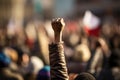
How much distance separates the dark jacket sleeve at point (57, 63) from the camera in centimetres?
666

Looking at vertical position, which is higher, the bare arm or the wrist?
the wrist

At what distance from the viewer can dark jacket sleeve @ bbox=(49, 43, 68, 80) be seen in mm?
6656

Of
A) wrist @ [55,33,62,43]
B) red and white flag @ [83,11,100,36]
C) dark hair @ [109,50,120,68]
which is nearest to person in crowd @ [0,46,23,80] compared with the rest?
wrist @ [55,33,62,43]

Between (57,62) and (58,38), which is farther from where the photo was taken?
(58,38)

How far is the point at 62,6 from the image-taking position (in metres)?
67.0

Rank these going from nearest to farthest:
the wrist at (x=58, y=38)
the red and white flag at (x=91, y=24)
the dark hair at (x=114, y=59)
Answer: the wrist at (x=58, y=38) < the dark hair at (x=114, y=59) < the red and white flag at (x=91, y=24)

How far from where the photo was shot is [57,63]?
21.9ft

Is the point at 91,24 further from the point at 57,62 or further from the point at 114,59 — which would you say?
the point at 57,62

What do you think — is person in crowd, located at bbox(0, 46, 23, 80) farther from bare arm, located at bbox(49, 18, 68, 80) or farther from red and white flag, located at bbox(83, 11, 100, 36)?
red and white flag, located at bbox(83, 11, 100, 36)

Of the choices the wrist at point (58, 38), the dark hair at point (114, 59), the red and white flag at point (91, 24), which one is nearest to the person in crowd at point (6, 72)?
the wrist at point (58, 38)

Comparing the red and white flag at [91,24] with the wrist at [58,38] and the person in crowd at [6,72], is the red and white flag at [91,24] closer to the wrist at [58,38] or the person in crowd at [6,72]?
the person in crowd at [6,72]

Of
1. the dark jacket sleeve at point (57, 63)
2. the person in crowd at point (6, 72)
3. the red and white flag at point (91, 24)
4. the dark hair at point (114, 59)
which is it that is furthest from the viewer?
the red and white flag at point (91, 24)

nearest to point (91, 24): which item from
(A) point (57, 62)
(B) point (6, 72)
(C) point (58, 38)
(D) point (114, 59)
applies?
(D) point (114, 59)

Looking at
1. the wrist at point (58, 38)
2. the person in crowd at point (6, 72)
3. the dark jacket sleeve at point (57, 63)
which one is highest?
the wrist at point (58, 38)
